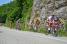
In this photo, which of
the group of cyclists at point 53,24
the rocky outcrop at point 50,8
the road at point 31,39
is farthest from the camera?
the rocky outcrop at point 50,8

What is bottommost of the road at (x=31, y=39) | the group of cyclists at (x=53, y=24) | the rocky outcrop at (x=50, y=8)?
the road at (x=31, y=39)

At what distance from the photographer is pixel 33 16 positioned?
82.8 feet

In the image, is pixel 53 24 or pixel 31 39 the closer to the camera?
pixel 31 39

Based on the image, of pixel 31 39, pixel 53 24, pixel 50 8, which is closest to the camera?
pixel 31 39

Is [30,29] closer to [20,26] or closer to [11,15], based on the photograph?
[20,26]

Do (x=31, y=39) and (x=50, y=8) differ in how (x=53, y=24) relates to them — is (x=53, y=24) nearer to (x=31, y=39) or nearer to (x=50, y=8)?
(x=50, y=8)

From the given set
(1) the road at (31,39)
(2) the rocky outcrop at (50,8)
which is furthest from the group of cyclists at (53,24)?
(1) the road at (31,39)

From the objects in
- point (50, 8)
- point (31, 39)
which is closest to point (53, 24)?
point (50, 8)

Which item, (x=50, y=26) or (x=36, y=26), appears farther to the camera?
(x=36, y=26)

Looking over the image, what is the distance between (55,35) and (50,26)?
4.68 ft

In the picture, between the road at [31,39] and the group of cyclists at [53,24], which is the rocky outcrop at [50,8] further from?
the road at [31,39]

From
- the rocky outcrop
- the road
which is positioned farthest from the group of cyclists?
the road

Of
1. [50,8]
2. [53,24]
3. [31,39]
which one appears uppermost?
[50,8]

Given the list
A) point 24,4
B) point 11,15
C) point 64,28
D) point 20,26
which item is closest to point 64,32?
point 64,28
